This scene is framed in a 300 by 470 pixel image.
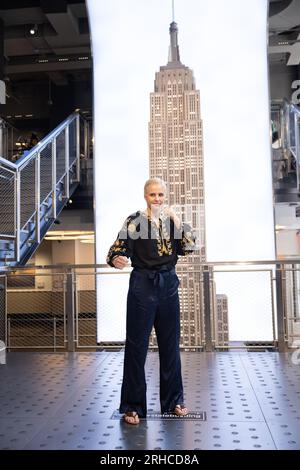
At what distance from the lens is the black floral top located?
2779 millimetres

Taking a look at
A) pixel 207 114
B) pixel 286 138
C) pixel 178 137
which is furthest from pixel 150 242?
pixel 286 138

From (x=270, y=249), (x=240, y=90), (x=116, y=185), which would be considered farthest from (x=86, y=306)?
(x=240, y=90)

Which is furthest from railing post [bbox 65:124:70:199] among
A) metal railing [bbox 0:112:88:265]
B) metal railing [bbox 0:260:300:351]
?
metal railing [bbox 0:260:300:351]

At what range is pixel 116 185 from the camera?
20.5 feet

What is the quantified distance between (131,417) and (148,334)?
1.57 ft

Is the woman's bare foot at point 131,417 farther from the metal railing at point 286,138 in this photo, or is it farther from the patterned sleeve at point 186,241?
the metal railing at point 286,138

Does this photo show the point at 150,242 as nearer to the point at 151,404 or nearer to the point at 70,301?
the point at 151,404

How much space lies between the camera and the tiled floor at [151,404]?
2.43 meters

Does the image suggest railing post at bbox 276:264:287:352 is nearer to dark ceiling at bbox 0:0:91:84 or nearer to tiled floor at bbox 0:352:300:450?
tiled floor at bbox 0:352:300:450

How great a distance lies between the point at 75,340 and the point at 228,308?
1947mm

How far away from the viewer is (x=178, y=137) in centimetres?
626

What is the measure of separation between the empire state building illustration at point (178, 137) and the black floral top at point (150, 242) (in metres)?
3.17

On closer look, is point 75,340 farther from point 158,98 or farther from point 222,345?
point 158,98

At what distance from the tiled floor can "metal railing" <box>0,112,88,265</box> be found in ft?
4.29
